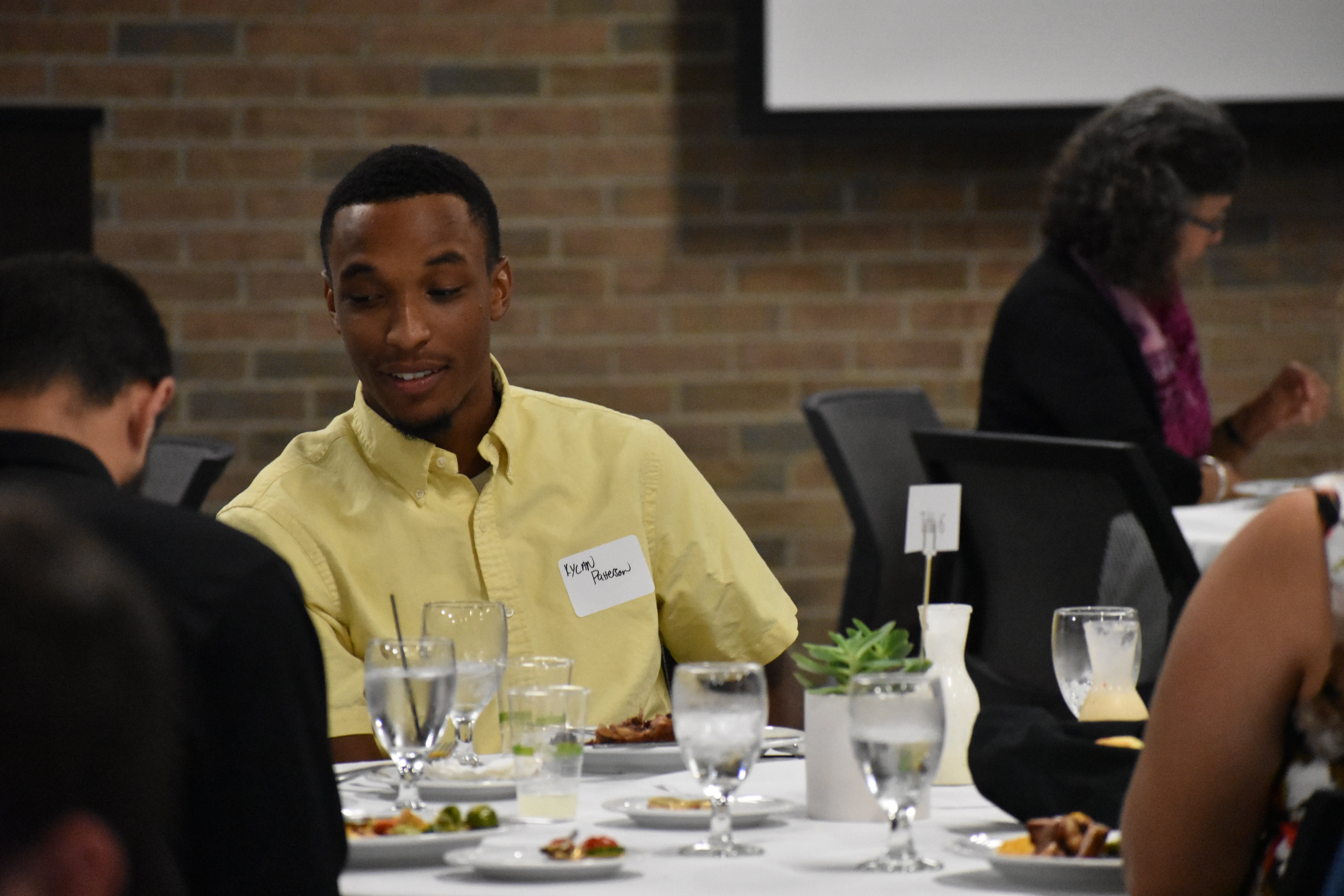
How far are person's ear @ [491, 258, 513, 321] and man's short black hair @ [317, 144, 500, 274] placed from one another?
22mm

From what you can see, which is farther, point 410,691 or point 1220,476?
point 1220,476

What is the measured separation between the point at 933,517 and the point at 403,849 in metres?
0.62

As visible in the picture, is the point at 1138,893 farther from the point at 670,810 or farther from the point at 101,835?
the point at 101,835

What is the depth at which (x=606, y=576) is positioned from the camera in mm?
2002

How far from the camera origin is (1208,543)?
8.97 feet

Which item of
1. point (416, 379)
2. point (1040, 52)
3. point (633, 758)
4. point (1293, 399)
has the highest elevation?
point (1040, 52)

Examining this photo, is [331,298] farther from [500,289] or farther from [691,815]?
[691,815]

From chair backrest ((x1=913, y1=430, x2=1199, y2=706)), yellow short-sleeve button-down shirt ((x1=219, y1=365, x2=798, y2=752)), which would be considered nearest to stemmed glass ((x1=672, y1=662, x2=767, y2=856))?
yellow short-sleeve button-down shirt ((x1=219, y1=365, x2=798, y2=752))

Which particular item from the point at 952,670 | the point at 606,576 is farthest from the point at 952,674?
the point at 606,576

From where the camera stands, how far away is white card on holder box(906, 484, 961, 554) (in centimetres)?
157

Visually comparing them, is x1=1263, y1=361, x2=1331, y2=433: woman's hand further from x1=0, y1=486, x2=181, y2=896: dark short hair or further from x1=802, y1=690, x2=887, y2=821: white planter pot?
x1=0, y1=486, x2=181, y2=896: dark short hair

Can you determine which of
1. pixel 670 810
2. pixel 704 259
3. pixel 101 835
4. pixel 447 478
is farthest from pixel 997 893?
pixel 704 259

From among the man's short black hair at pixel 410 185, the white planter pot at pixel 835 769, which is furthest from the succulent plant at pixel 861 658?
the man's short black hair at pixel 410 185

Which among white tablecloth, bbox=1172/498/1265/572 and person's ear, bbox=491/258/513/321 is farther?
white tablecloth, bbox=1172/498/1265/572
